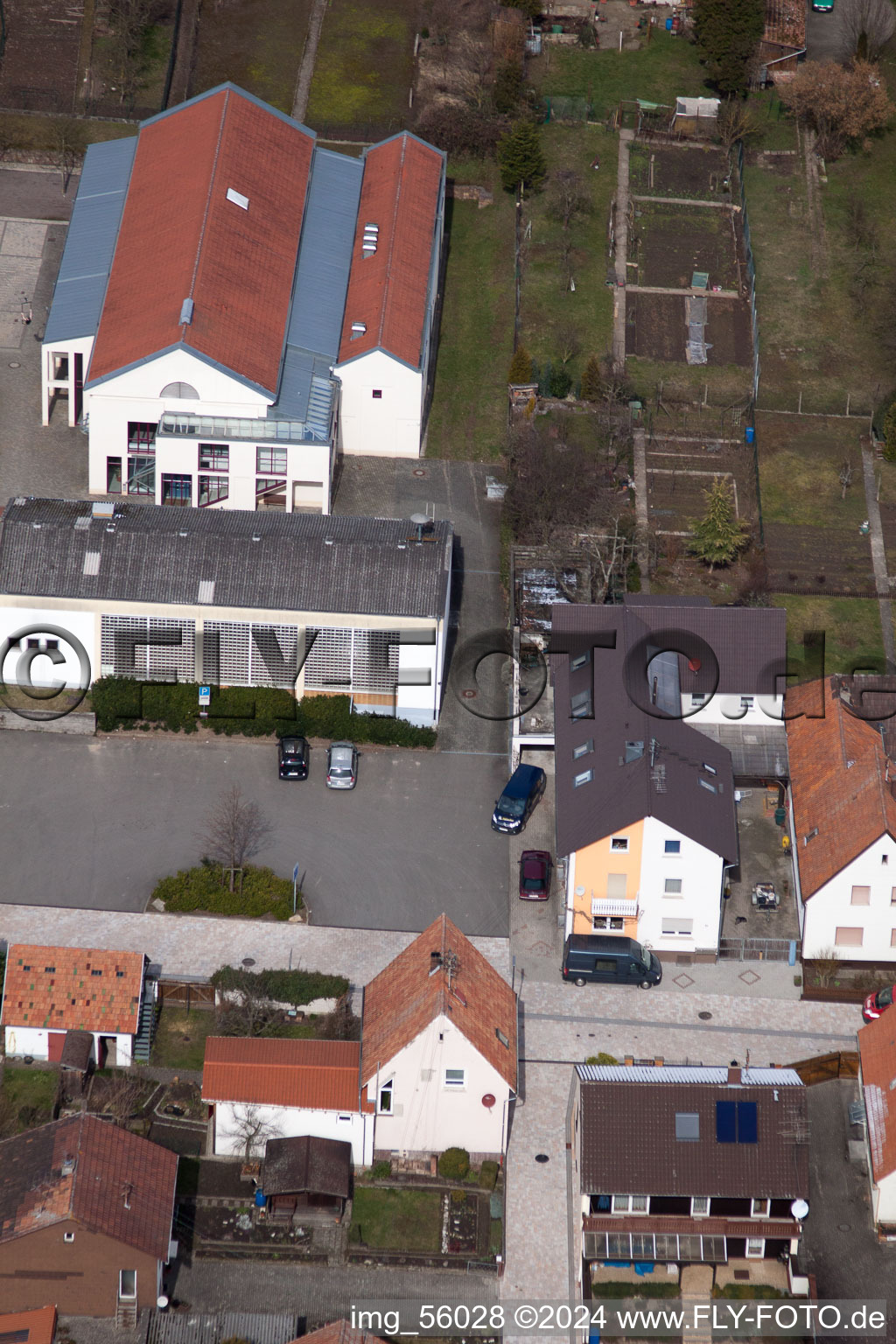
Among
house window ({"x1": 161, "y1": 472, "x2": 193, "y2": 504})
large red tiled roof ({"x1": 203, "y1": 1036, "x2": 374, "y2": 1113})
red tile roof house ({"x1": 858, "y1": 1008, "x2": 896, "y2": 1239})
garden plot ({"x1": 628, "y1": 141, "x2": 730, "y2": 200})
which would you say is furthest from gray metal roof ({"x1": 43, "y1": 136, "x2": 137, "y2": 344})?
red tile roof house ({"x1": 858, "y1": 1008, "x2": 896, "y2": 1239})

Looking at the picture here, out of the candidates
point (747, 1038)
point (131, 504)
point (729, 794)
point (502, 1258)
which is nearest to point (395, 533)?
point (131, 504)

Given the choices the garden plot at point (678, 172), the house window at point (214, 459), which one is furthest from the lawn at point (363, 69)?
the house window at point (214, 459)

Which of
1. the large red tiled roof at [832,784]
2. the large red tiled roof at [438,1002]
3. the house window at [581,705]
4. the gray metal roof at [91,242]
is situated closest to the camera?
the large red tiled roof at [438,1002]

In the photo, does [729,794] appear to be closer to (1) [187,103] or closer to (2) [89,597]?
(2) [89,597]

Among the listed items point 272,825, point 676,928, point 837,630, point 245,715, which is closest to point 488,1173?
point 676,928

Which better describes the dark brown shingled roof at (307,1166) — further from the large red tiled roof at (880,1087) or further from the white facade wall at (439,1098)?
the large red tiled roof at (880,1087)

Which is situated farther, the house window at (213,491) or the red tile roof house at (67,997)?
the house window at (213,491)
